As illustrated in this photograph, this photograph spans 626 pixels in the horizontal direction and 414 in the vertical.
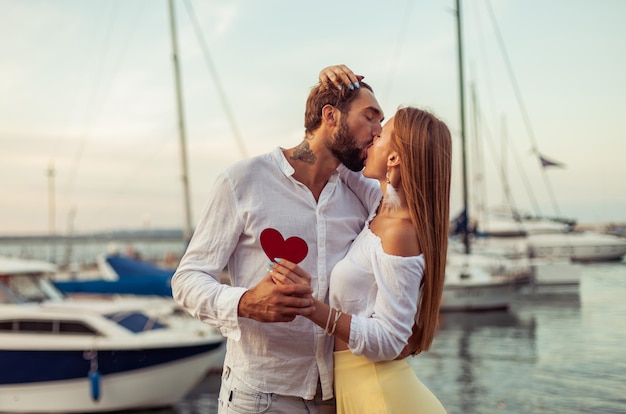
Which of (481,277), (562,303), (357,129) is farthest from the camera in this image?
(562,303)

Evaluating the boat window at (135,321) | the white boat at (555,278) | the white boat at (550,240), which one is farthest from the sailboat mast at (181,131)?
the white boat at (550,240)

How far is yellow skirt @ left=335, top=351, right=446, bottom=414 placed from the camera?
2.33 metres

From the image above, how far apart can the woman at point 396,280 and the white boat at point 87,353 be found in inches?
365

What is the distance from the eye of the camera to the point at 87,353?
428 inches

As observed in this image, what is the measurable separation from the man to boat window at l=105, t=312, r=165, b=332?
9.22m

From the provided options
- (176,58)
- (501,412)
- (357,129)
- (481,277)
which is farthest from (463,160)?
(357,129)

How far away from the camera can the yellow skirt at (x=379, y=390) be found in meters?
2.33

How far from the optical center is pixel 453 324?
21281 mm

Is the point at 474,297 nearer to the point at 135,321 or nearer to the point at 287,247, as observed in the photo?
the point at 135,321

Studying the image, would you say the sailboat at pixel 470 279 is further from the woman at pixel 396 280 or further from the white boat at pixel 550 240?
the woman at pixel 396 280

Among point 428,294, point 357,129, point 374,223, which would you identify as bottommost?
point 428,294

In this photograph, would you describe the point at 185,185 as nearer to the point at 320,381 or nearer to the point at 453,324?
the point at 453,324

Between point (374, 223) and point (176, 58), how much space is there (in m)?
15.9

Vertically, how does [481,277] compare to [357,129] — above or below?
below
